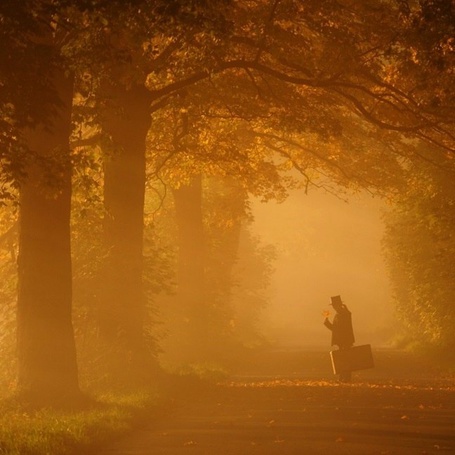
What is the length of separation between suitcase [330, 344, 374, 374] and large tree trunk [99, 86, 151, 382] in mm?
4546

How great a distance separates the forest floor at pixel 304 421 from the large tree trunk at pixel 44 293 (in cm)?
210

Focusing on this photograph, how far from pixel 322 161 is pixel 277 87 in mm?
11730

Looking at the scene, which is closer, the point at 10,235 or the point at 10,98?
the point at 10,98

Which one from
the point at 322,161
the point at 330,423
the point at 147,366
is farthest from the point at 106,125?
the point at 322,161

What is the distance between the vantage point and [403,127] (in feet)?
61.6

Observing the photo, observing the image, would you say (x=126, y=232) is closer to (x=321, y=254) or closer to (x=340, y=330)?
(x=340, y=330)

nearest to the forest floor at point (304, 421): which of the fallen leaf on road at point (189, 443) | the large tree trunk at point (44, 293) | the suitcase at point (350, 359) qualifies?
→ the fallen leaf on road at point (189, 443)

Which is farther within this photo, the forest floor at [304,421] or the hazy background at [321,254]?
the hazy background at [321,254]

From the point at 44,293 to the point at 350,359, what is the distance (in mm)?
8250

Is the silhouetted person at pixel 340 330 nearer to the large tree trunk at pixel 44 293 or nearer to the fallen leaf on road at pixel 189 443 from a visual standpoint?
the large tree trunk at pixel 44 293

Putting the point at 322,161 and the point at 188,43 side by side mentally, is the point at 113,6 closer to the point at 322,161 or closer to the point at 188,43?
the point at 188,43

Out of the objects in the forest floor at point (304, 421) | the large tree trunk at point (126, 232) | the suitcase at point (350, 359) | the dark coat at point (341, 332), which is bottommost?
the forest floor at point (304, 421)

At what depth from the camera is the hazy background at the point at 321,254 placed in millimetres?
132250

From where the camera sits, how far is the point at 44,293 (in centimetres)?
1386
